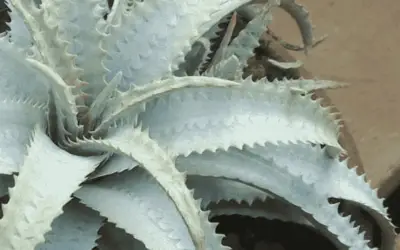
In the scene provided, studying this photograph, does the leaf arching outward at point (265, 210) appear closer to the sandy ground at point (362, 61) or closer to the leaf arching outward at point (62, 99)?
the leaf arching outward at point (62, 99)

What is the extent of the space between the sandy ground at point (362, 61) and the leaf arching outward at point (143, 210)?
450mm

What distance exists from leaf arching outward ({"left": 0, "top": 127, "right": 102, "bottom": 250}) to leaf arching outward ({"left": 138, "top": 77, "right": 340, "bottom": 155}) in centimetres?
5

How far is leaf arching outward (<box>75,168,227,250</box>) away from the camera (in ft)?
1.13

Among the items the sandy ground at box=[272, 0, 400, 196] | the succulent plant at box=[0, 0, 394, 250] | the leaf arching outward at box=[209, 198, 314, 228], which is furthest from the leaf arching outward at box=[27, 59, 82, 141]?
the sandy ground at box=[272, 0, 400, 196]

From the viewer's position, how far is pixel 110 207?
0.36m

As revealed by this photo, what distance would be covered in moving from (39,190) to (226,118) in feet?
0.39

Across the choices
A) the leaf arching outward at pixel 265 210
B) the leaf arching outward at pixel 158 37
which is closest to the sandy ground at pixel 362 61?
the leaf arching outward at pixel 265 210

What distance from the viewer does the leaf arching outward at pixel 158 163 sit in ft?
0.93

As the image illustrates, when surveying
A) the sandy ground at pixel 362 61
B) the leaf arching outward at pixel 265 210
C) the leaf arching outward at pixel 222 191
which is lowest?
the sandy ground at pixel 362 61

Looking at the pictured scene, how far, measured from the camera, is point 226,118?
1.23 ft

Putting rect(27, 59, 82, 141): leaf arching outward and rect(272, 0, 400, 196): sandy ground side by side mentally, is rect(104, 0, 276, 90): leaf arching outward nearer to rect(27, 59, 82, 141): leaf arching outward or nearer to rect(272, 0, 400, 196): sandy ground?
rect(27, 59, 82, 141): leaf arching outward

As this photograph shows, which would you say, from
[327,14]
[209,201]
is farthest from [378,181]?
[327,14]

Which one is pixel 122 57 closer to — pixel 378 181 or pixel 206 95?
pixel 206 95

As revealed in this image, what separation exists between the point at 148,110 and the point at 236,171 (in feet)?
0.23
